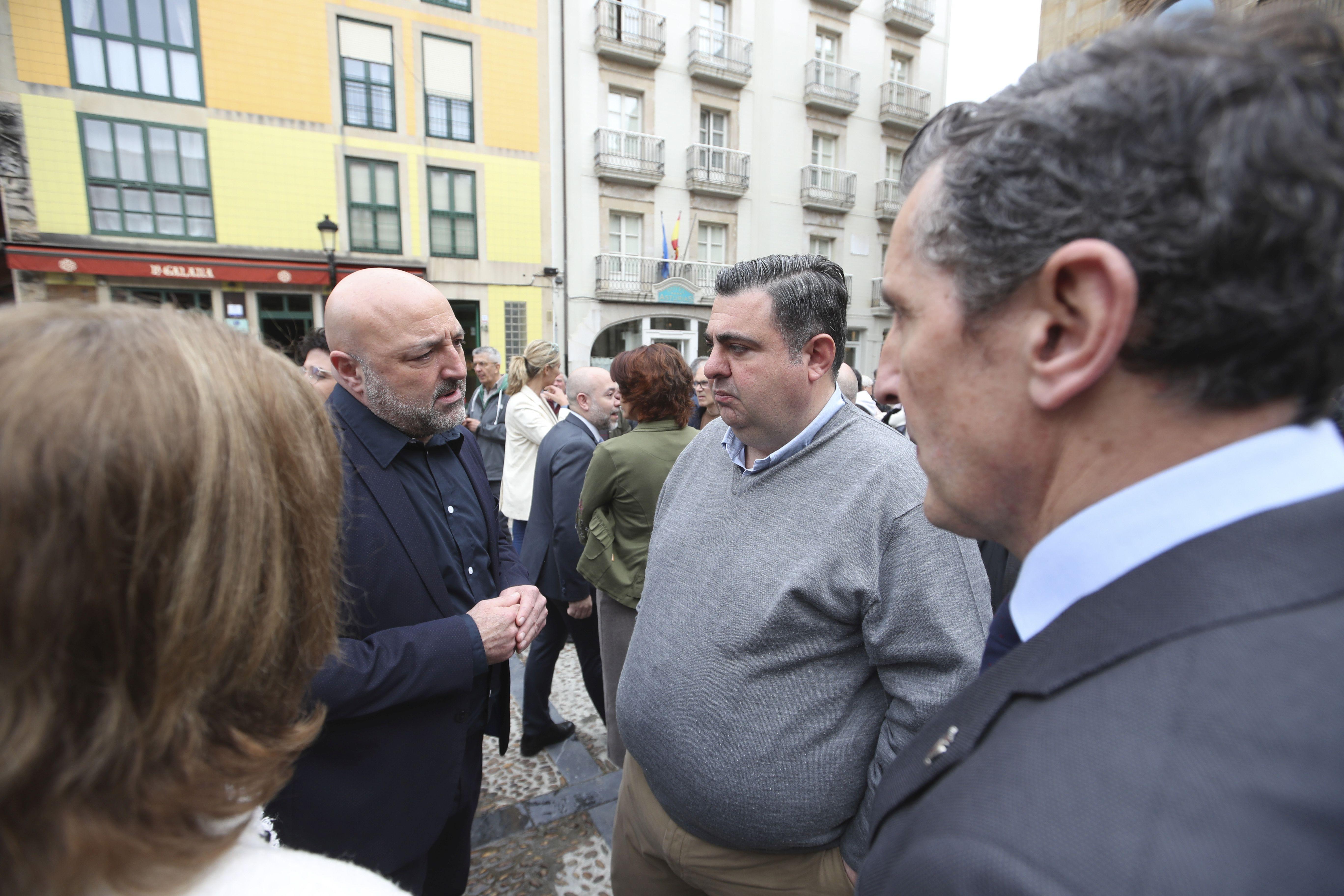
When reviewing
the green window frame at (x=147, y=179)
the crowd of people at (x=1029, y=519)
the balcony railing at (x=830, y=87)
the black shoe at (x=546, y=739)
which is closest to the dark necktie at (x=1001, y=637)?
the crowd of people at (x=1029, y=519)

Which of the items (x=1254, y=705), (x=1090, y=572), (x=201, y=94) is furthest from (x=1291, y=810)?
(x=201, y=94)

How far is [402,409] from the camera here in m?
1.96

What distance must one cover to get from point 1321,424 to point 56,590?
1.17m

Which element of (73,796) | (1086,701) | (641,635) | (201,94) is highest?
(201,94)

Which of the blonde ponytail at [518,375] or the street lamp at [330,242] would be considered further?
the street lamp at [330,242]

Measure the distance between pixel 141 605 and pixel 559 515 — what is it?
2783mm

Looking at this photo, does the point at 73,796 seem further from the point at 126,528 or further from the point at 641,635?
the point at 641,635

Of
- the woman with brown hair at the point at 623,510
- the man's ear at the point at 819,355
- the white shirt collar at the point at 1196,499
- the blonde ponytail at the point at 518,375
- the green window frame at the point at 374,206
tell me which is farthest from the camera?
the green window frame at the point at 374,206

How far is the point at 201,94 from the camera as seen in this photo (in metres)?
12.4

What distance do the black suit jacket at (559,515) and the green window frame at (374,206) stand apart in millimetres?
12672

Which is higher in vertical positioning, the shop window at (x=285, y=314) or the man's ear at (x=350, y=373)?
the shop window at (x=285, y=314)

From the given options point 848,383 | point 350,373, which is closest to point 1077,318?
point 350,373

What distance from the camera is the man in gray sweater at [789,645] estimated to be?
4.50 ft

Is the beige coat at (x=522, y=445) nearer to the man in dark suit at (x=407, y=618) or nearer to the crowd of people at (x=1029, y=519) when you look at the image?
the man in dark suit at (x=407, y=618)
